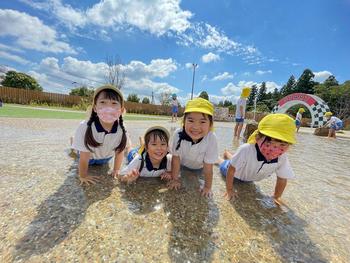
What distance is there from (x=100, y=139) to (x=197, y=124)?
113 cm

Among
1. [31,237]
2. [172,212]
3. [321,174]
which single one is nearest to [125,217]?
[172,212]

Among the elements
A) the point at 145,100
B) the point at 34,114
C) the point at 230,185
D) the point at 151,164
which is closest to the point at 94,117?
the point at 151,164

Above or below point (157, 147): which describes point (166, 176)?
below

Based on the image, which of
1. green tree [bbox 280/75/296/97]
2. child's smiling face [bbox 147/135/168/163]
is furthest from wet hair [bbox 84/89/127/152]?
green tree [bbox 280/75/296/97]

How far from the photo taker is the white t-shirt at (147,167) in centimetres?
239

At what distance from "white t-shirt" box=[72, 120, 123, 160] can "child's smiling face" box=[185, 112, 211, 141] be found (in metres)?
0.84

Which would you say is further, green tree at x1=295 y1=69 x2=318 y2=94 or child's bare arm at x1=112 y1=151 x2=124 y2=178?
green tree at x1=295 y1=69 x2=318 y2=94

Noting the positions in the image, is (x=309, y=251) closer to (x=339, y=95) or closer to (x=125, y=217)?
(x=125, y=217)

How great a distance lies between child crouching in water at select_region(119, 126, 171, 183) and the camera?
7.79 ft

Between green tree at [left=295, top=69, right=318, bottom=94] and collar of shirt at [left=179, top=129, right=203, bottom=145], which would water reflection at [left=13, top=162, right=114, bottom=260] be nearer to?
collar of shirt at [left=179, top=129, right=203, bottom=145]

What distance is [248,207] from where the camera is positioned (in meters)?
2.13

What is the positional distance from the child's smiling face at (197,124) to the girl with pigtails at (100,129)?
79cm

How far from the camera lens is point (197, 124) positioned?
2377mm

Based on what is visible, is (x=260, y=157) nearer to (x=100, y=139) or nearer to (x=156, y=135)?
(x=156, y=135)
